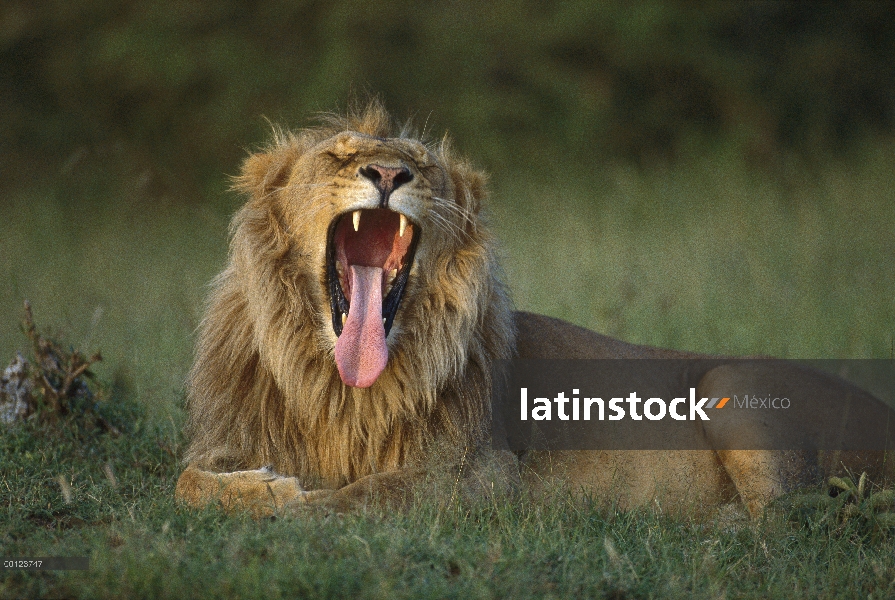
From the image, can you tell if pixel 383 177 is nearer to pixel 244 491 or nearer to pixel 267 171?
pixel 267 171

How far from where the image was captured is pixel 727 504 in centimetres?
453

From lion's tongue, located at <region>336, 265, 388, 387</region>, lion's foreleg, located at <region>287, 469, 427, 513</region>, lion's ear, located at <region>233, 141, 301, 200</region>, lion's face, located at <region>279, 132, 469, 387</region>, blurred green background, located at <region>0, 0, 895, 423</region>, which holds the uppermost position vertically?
blurred green background, located at <region>0, 0, 895, 423</region>

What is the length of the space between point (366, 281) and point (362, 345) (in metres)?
0.30

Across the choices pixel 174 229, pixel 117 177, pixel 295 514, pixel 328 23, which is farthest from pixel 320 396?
pixel 328 23

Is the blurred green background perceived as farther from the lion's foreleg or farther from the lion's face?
the lion's foreleg

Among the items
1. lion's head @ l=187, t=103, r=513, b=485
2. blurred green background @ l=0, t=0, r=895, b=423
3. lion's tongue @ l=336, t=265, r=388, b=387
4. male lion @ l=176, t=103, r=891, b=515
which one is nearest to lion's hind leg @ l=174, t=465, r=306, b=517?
male lion @ l=176, t=103, r=891, b=515

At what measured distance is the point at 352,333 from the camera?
13.2 feet

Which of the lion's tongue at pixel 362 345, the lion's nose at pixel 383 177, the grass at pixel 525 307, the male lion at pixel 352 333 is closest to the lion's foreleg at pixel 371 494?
the male lion at pixel 352 333

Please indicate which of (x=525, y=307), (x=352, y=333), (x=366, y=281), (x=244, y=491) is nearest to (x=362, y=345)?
(x=352, y=333)

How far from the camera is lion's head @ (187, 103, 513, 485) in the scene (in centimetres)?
403

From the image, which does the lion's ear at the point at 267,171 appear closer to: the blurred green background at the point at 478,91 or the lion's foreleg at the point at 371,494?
the lion's foreleg at the point at 371,494

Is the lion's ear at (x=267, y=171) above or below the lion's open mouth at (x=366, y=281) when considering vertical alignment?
above

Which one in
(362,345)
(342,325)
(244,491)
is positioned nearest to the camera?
(244,491)

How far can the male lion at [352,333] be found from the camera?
399 cm
